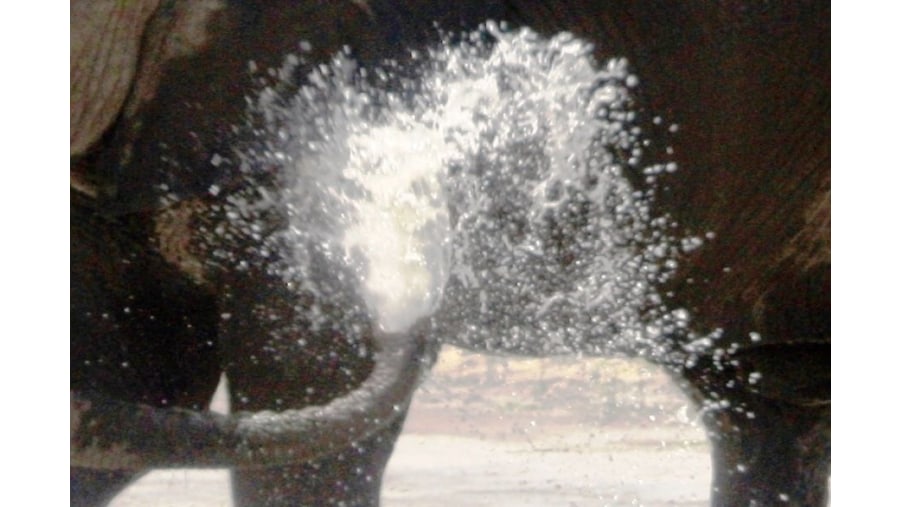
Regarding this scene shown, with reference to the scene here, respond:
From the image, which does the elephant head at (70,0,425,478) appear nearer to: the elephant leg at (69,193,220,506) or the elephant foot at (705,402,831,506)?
the elephant leg at (69,193,220,506)

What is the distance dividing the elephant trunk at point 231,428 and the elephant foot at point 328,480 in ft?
A: 0.04

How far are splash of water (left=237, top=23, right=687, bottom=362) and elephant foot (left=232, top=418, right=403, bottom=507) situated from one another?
146 millimetres

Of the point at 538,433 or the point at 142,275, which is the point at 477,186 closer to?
the point at 538,433

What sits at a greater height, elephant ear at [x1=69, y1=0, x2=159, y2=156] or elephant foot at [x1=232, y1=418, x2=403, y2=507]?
elephant ear at [x1=69, y1=0, x2=159, y2=156]

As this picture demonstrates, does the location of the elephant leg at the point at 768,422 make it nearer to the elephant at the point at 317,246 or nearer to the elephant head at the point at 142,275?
the elephant at the point at 317,246

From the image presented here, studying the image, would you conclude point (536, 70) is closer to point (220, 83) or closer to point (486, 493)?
point (220, 83)

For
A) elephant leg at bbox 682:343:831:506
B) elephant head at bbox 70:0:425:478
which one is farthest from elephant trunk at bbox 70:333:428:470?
elephant leg at bbox 682:343:831:506

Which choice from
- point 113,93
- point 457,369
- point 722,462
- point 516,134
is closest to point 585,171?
point 516,134

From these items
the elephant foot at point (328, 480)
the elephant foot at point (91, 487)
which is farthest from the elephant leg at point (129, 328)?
the elephant foot at point (328, 480)

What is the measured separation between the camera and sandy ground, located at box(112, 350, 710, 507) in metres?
1.43

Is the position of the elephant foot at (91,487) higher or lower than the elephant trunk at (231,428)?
lower

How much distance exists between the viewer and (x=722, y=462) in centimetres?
149

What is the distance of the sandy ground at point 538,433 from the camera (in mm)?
1432
